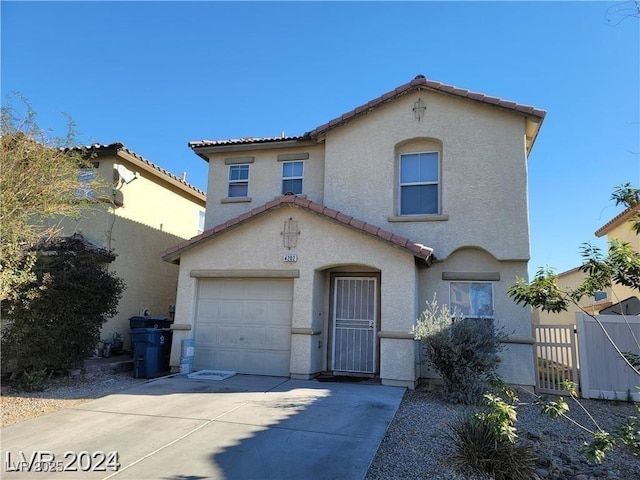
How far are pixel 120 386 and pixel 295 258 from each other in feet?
16.7

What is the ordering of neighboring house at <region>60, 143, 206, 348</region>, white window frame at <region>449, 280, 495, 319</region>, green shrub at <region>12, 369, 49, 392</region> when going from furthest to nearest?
neighboring house at <region>60, 143, 206, 348</region> → white window frame at <region>449, 280, 495, 319</region> → green shrub at <region>12, 369, 49, 392</region>

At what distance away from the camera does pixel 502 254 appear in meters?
11.4

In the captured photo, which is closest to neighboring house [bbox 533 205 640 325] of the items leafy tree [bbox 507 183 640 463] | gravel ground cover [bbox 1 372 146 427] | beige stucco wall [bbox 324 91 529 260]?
beige stucco wall [bbox 324 91 529 260]

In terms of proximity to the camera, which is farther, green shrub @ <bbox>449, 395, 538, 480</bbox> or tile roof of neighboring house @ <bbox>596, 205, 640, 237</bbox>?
tile roof of neighboring house @ <bbox>596, 205, 640, 237</bbox>

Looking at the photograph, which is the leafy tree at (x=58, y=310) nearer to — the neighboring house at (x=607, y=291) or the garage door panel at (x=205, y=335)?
the garage door panel at (x=205, y=335)

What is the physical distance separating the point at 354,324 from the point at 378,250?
245 centimetres

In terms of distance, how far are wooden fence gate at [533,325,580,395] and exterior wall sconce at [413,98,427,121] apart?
6448 millimetres

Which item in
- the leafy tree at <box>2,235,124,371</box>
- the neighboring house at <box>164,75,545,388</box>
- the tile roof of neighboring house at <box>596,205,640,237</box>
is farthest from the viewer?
the tile roof of neighboring house at <box>596,205,640,237</box>

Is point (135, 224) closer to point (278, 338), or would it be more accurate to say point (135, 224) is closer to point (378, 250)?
point (278, 338)

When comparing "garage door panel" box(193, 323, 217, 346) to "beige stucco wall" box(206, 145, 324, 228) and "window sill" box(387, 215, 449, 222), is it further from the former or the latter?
"window sill" box(387, 215, 449, 222)

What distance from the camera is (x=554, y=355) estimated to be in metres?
11.1

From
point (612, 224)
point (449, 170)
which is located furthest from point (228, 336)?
point (612, 224)

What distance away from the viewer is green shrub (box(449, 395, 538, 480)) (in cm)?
536

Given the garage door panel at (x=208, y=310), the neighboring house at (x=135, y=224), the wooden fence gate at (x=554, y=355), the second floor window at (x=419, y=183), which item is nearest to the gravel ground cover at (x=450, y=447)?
the wooden fence gate at (x=554, y=355)
